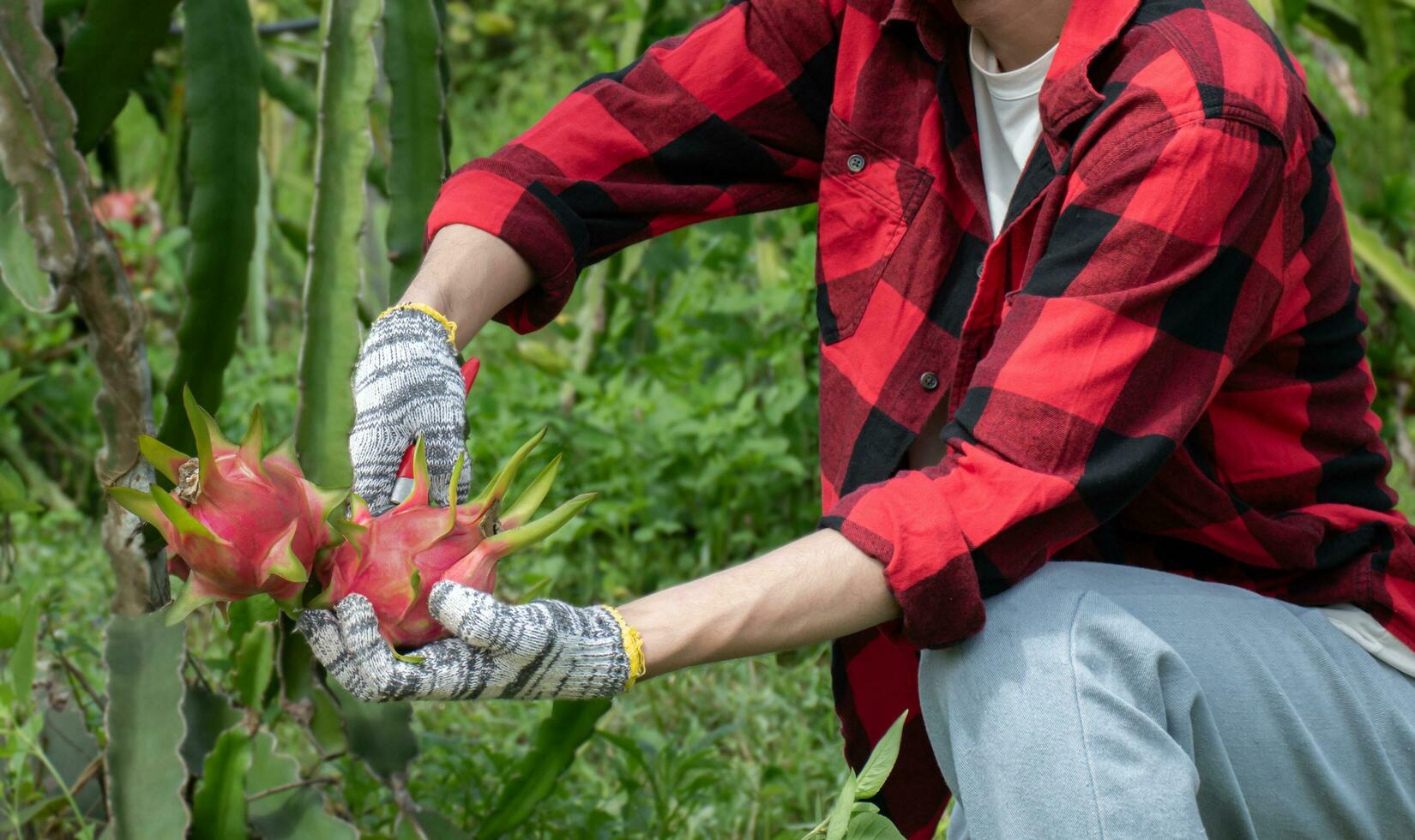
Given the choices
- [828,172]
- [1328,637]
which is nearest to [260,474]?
[828,172]

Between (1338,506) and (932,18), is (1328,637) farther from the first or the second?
(932,18)

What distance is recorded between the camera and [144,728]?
1.49m

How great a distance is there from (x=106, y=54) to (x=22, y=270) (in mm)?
275

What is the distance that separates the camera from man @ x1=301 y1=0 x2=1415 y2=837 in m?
1.12

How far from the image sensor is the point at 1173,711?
3.79ft

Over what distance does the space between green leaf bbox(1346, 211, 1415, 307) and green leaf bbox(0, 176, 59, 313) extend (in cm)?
210

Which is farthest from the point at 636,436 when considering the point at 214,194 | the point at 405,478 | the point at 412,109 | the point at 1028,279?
the point at 1028,279

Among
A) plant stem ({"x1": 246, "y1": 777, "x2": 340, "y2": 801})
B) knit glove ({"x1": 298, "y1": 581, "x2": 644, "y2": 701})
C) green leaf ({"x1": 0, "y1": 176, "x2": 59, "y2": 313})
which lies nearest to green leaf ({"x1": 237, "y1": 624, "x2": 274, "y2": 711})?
plant stem ({"x1": 246, "y1": 777, "x2": 340, "y2": 801})

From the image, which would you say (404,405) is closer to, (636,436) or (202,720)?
(202,720)

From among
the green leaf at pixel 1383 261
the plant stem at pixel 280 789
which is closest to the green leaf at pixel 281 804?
the plant stem at pixel 280 789

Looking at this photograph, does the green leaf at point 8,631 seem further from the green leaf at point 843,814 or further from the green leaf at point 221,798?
the green leaf at point 843,814

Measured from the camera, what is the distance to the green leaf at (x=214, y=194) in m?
1.59

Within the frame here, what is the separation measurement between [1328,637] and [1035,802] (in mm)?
371

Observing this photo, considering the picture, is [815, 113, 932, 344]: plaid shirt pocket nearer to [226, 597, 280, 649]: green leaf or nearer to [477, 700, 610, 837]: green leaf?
[477, 700, 610, 837]: green leaf
